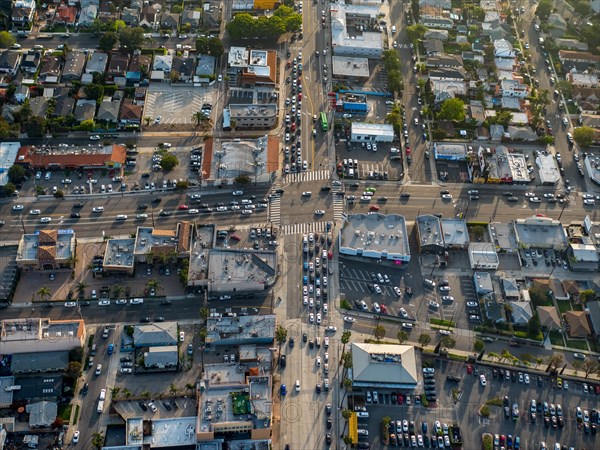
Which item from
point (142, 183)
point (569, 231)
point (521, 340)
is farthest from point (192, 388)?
point (569, 231)

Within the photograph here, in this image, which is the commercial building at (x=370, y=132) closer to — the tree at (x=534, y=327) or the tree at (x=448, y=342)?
the tree at (x=534, y=327)

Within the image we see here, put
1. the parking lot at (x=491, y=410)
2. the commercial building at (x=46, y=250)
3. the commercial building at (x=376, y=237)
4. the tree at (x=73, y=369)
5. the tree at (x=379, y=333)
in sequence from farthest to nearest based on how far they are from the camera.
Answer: the commercial building at (x=376, y=237), the commercial building at (x=46, y=250), the tree at (x=379, y=333), the parking lot at (x=491, y=410), the tree at (x=73, y=369)

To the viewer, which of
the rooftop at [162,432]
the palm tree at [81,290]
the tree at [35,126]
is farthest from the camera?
the tree at [35,126]

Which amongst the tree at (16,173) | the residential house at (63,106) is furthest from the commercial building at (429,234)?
the residential house at (63,106)

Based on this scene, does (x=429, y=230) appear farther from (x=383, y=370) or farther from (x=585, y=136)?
(x=585, y=136)

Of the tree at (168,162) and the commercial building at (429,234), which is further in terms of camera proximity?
the tree at (168,162)

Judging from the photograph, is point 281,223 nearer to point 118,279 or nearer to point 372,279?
point 372,279

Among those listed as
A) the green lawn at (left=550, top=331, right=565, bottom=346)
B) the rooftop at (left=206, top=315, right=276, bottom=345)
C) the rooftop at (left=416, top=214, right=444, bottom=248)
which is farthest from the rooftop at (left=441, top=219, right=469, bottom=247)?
the rooftop at (left=206, top=315, right=276, bottom=345)
